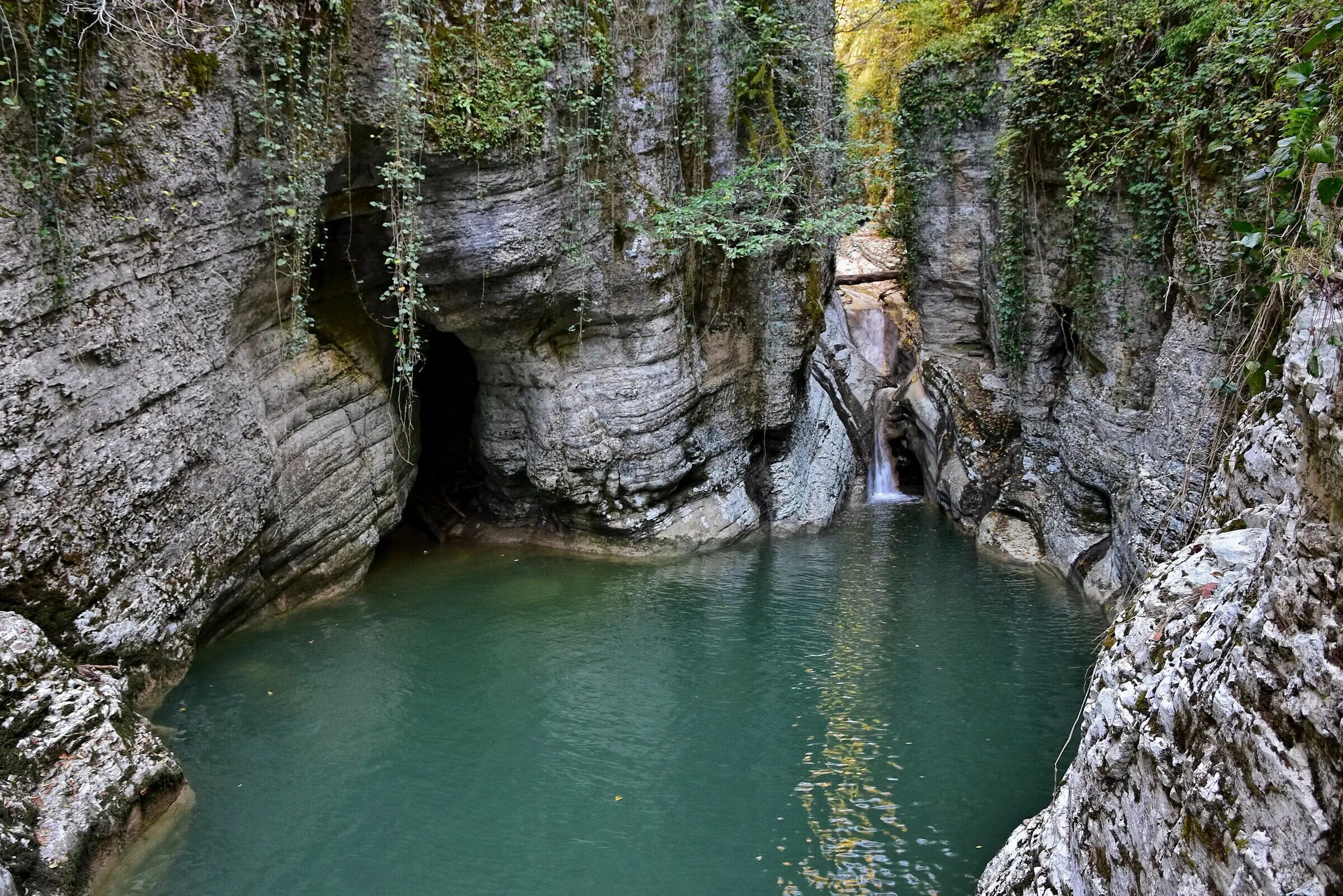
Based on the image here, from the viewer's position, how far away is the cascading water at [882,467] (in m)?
14.4

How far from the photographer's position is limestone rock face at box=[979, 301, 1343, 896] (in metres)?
2.50

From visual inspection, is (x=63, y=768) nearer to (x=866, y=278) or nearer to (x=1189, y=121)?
(x=1189, y=121)

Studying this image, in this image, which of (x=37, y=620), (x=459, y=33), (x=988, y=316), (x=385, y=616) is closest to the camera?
(x=37, y=620)

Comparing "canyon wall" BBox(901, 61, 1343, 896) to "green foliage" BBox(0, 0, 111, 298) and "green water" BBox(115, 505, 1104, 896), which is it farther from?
"green foliage" BBox(0, 0, 111, 298)

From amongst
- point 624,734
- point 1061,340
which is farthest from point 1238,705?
point 1061,340

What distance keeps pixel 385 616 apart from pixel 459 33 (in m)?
5.73

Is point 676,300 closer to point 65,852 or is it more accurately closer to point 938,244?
point 938,244

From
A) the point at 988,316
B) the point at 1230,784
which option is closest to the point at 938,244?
the point at 988,316

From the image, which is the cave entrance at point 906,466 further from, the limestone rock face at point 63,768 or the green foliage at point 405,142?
the limestone rock face at point 63,768

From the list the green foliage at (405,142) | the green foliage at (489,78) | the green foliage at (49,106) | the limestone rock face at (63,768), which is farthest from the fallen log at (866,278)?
the limestone rock face at (63,768)

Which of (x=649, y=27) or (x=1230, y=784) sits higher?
(x=649, y=27)

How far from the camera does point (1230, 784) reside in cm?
283

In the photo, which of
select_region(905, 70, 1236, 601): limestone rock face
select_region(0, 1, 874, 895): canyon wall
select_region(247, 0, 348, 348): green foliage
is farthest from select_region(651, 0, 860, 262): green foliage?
select_region(247, 0, 348, 348): green foliage

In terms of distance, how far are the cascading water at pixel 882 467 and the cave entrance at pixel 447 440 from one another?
241 inches
